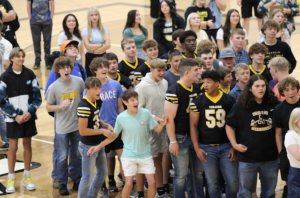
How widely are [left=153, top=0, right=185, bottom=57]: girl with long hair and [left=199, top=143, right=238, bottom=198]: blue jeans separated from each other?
3697 mm

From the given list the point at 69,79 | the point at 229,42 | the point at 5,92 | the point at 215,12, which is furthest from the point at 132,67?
the point at 215,12

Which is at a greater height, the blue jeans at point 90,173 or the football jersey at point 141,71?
the football jersey at point 141,71

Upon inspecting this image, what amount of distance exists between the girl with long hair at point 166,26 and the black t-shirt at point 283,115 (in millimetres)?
3940

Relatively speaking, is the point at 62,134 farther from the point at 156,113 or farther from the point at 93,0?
the point at 93,0

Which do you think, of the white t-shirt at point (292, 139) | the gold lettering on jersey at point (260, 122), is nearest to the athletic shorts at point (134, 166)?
the gold lettering on jersey at point (260, 122)

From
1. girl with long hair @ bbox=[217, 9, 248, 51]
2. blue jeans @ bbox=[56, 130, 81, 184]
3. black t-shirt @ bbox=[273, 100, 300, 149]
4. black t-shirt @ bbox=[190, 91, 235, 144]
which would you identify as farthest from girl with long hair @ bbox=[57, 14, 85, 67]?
black t-shirt @ bbox=[273, 100, 300, 149]

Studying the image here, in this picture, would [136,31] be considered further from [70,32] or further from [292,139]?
[292,139]

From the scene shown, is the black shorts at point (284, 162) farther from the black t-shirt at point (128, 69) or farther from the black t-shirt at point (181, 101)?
the black t-shirt at point (128, 69)

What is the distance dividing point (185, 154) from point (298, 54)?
8.56 metres

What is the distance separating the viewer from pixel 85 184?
212 inches

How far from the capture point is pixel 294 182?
15.0 feet

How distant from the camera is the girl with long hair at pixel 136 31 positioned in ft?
26.9

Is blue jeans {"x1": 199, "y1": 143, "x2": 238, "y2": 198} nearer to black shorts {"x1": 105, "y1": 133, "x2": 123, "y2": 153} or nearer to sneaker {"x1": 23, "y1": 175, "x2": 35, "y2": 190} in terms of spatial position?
black shorts {"x1": 105, "y1": 133, "x2": 123, "y2": 153}

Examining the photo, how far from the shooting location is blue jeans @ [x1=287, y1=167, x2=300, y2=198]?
4.55 meters
